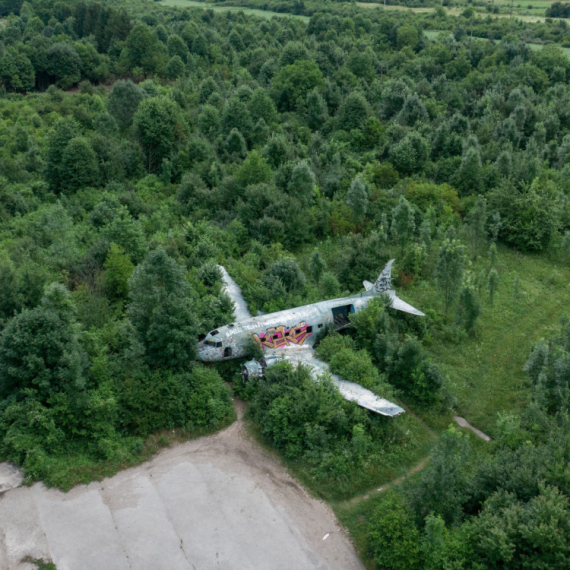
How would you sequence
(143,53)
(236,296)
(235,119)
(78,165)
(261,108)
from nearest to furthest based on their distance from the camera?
(236,296) → (78,165) → (235,119) → (261,108) → (143,53)

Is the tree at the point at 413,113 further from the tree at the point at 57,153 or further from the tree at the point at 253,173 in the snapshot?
the tree at the point at 57,153

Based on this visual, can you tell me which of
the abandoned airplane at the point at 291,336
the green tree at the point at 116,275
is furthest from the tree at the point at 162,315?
the green tree at the point at 116,275

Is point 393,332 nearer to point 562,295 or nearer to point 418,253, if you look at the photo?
point 418,253

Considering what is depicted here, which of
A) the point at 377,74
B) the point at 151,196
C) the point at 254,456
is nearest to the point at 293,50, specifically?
the point at 377,74

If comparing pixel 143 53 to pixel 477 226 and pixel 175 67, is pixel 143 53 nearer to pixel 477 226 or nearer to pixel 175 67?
pixel 175 67

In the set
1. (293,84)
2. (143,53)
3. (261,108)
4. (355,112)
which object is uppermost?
(143,53)

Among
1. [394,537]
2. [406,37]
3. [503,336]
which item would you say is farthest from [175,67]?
[394,537]

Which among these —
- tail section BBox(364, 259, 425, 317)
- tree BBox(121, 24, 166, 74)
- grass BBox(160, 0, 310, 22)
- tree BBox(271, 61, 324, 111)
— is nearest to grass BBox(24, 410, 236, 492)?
tail section BBox(364, 259, 425, 317)
